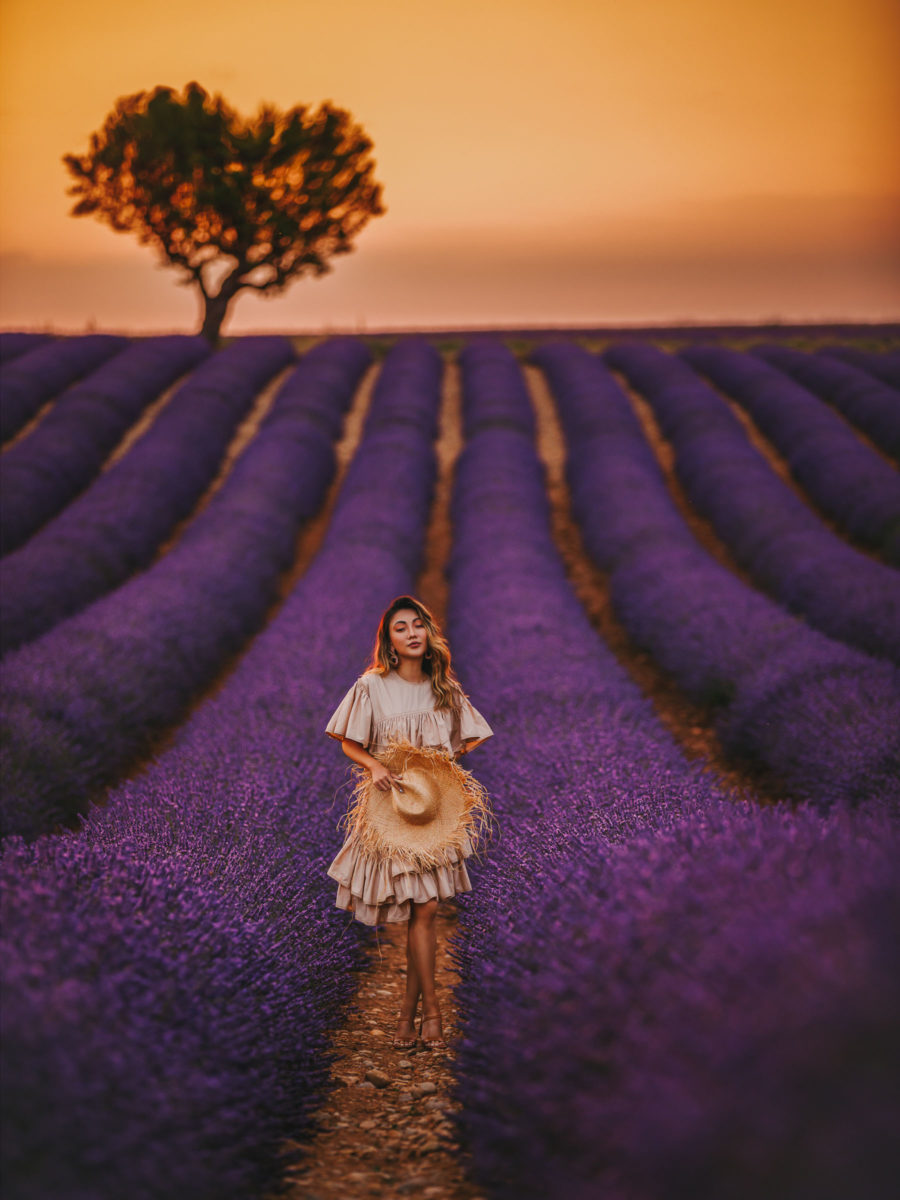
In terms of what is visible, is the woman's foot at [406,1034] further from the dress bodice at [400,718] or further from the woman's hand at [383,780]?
the dress bodice at [400,718]

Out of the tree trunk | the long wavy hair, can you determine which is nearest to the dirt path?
the long wavy hair

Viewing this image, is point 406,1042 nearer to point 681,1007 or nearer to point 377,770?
point 377,770

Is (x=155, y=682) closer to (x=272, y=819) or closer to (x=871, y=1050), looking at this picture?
(x=272, y=819)

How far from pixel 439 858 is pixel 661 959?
1.39 m

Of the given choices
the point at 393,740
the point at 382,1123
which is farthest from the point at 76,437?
the point at 382,1123

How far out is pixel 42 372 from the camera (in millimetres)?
16141

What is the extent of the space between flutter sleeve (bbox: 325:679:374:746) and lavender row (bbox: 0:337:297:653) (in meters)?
5.05

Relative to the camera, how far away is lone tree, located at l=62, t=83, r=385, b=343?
2156 cm

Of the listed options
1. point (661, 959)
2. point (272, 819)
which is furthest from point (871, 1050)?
point (272, 819)

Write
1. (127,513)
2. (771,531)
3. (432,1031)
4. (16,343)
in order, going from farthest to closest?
(16,343) < (127,513) < (771,531) < (432,1031)

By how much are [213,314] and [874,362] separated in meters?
13.9

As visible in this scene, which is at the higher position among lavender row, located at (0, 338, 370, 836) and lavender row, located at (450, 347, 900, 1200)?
lavender row, located at (0, 338, 370, 836)

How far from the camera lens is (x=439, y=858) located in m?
2.89

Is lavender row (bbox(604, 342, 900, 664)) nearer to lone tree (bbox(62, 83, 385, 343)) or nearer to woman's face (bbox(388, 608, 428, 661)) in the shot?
woman's face (bbox(388, 608, 428, 661))
